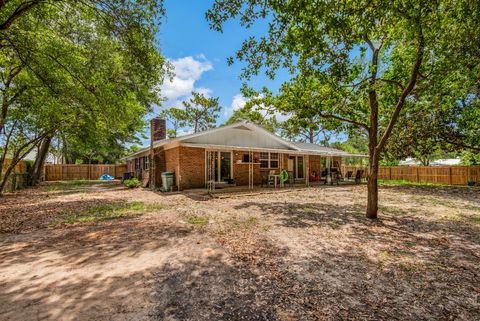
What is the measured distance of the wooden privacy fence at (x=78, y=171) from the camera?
77.0 ft

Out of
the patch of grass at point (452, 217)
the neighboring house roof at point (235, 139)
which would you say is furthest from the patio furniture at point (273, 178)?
the patch of grass at point (452, 217)

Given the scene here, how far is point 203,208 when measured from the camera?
8172mm

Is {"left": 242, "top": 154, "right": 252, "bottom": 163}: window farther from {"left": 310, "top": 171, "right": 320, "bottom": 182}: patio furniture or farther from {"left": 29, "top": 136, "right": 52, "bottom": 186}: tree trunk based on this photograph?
{"left": 29, "top": 136, "right": 52, "bottom": 186}: tree trunk

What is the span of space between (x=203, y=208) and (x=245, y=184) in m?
6.64

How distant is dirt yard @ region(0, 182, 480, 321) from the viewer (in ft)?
8.21

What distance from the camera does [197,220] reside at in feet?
21.2

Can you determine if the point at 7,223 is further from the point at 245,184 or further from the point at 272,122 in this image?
the point at 272,122

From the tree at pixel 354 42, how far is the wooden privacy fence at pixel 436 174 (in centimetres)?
1563

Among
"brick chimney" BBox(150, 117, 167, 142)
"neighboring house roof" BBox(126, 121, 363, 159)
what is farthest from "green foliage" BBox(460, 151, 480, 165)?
"brick chimney" BBox(150, 117, 167, 142)

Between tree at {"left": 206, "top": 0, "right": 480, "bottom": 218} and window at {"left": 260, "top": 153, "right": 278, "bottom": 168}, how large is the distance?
8.03 m

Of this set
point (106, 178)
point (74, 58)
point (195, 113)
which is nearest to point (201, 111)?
point (195, 113)

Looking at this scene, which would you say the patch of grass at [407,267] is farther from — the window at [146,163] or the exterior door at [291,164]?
the window at [146,163]

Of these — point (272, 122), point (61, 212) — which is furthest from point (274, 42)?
point (272, 122)

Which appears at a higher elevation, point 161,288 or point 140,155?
point 140,155
